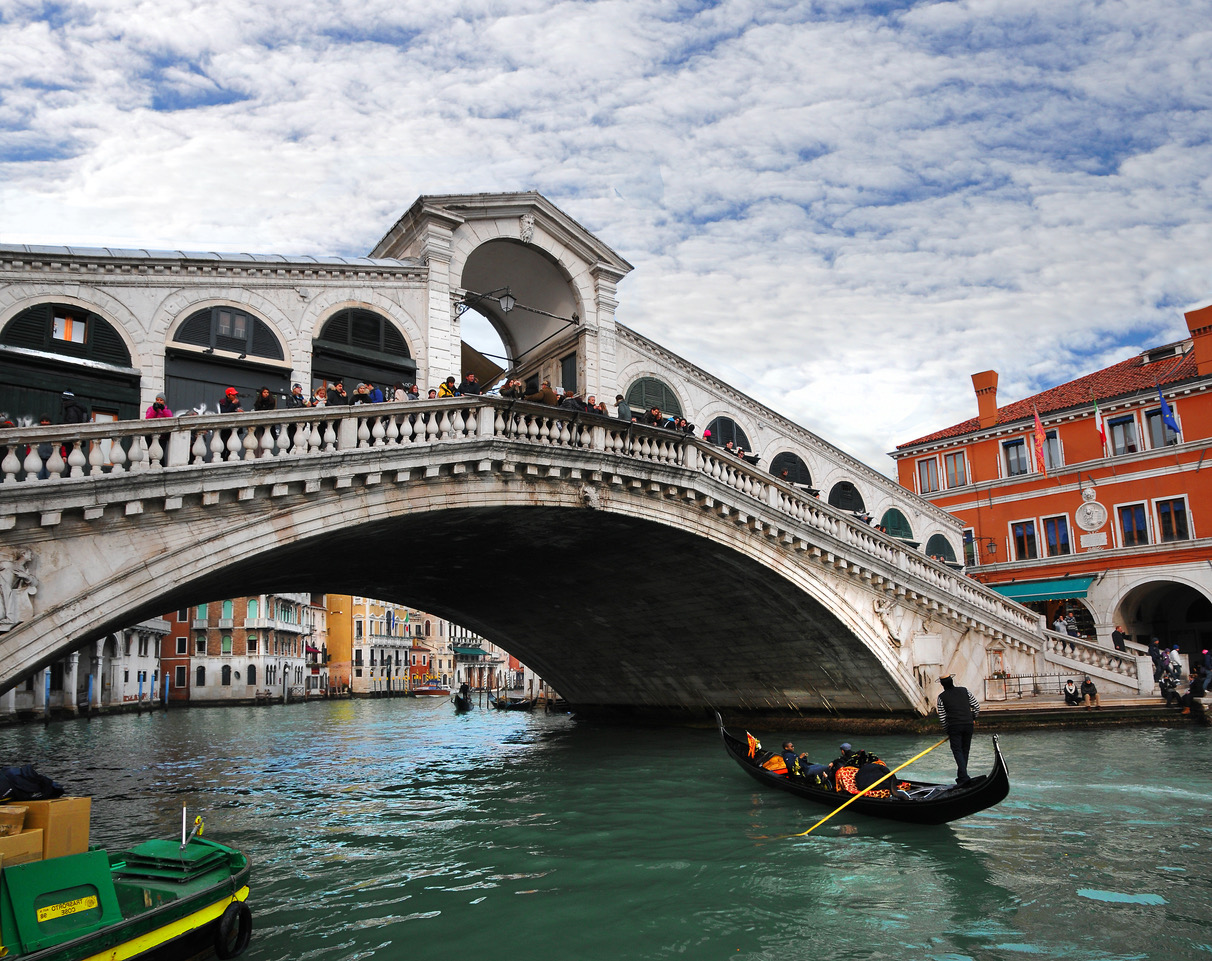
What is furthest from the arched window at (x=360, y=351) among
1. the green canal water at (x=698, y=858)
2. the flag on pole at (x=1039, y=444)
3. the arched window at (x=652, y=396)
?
the flag on pole at (x=1039, y=444)

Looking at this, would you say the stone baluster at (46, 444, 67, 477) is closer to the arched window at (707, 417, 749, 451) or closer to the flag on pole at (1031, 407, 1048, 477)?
the arched window at (707, 417, 749, 451)

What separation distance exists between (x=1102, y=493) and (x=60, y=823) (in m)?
27.8

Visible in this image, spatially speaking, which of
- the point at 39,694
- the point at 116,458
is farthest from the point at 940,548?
the point at 39,694

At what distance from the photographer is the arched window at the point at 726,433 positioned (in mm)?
20578

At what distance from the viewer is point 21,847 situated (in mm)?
5582

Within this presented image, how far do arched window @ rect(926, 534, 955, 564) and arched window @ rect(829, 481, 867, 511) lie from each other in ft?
11.4

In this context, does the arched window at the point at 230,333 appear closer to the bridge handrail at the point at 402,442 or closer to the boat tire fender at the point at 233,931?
the bridge handrail at the point at 402,442

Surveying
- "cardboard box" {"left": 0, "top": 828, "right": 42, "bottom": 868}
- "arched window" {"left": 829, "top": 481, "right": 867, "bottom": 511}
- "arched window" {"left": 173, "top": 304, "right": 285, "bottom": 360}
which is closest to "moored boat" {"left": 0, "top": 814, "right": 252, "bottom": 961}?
"cardboard box" {"left": 0, "top": 828, "right": 42, "bottom": 868}

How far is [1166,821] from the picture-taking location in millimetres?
9641

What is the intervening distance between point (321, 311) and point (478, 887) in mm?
9981

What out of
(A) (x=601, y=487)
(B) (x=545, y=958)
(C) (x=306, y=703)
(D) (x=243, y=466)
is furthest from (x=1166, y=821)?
(C) (x=306, y=703)

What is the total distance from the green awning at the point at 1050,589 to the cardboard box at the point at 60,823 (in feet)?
84.1

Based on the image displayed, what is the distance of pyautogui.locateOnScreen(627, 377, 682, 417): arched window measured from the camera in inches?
743

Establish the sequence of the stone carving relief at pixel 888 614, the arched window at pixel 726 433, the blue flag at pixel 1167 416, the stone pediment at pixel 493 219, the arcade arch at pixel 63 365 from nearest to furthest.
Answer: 1. the arcade arch at pixel 63 365
2. the stone pediment at pixel 493 219
3. the stone carving relief at pixel 888 614
4. the arched window at pixel 726 433
5. the blue flag at pixel 1167 416
